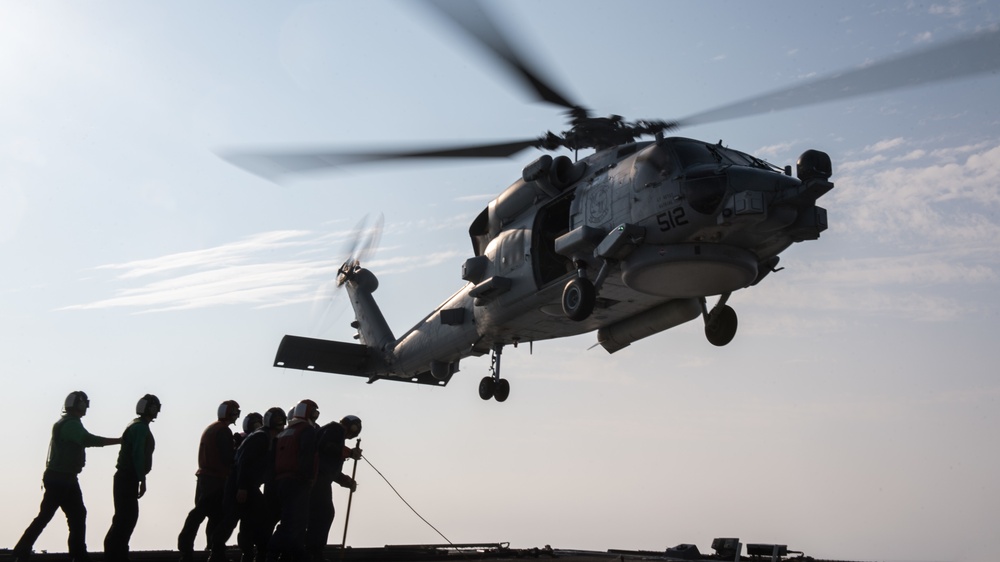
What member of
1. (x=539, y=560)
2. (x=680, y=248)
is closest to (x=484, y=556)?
(x=539, y=560)

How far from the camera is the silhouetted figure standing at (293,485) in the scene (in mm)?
9656

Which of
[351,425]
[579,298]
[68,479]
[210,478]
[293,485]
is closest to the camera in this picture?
[293,485]

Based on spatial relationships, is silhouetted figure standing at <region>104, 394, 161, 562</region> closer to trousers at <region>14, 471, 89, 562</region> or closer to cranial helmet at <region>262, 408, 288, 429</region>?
trousers at <region>14, 471, 89, 562</region>

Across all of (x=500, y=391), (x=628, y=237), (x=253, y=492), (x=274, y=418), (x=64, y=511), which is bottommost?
(x=64, y=511)

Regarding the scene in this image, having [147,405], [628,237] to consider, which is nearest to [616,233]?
[628,237]

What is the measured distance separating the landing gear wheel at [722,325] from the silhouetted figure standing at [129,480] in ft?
29.0

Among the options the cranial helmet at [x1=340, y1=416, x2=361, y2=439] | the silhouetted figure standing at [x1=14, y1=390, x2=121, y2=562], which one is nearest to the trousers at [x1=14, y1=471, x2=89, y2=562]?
the silhouetted figure standing at [x1=14, y1=390, x2=121, y2=562]

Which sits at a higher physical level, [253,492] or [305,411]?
[305,411]

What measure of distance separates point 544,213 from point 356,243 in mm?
10567

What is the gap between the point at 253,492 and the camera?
10.5 m

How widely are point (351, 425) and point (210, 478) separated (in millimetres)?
1744

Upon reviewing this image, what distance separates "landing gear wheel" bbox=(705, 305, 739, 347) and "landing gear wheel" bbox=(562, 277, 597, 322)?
1985 mm

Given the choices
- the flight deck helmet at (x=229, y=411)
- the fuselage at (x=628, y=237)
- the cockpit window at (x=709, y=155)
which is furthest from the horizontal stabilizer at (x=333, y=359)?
the flight deck helmet at (x=229, y=411)

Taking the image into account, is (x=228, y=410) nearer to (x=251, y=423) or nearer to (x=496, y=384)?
(x=251, y=423)
